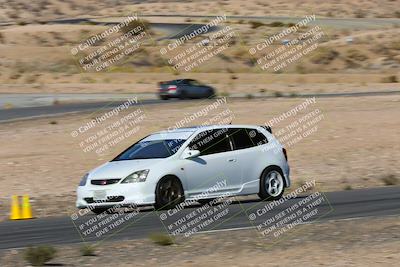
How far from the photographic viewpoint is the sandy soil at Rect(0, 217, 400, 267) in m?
11.6

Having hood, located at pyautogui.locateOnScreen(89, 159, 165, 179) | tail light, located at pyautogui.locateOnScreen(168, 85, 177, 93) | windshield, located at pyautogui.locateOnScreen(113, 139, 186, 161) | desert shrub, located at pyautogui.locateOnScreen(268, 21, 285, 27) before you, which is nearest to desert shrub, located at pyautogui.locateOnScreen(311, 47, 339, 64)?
desert shrub, located at pyautogui.locateOnScreen(268, 21, 285, 27)

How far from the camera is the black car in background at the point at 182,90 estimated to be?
4725 cm

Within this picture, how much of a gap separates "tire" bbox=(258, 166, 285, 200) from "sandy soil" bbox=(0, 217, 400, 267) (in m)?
4.45

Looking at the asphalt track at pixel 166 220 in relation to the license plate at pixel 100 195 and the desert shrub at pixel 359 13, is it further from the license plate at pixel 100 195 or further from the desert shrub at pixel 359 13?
the desert shrub at pixel 359 13

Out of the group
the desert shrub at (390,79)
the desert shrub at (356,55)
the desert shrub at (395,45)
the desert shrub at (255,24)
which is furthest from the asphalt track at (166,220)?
the desert shrub at (255,24)

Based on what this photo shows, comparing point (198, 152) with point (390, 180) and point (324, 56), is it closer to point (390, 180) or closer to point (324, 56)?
point (390, 180)

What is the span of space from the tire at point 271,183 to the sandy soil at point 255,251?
14.6ft

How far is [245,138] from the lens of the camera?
18.9m

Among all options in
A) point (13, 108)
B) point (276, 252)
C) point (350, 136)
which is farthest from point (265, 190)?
point (13, 108)

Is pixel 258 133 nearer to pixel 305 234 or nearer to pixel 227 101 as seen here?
pixel 305 234

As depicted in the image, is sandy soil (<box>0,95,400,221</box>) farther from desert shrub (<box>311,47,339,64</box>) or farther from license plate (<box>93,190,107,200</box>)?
desert shrub (<box>311,47,339,64</box>)

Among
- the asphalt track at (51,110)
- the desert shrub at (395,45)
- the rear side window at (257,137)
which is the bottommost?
the rear side window at (257,137)

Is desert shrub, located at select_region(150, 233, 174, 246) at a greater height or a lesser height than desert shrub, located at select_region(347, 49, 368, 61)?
lesser

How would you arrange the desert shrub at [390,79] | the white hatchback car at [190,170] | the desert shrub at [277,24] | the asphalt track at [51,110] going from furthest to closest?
the desert shrub at [277,24] → the desert shrub at [390,79] → the asphalt track at [51,110] → the white hatchback car at [190,170]
